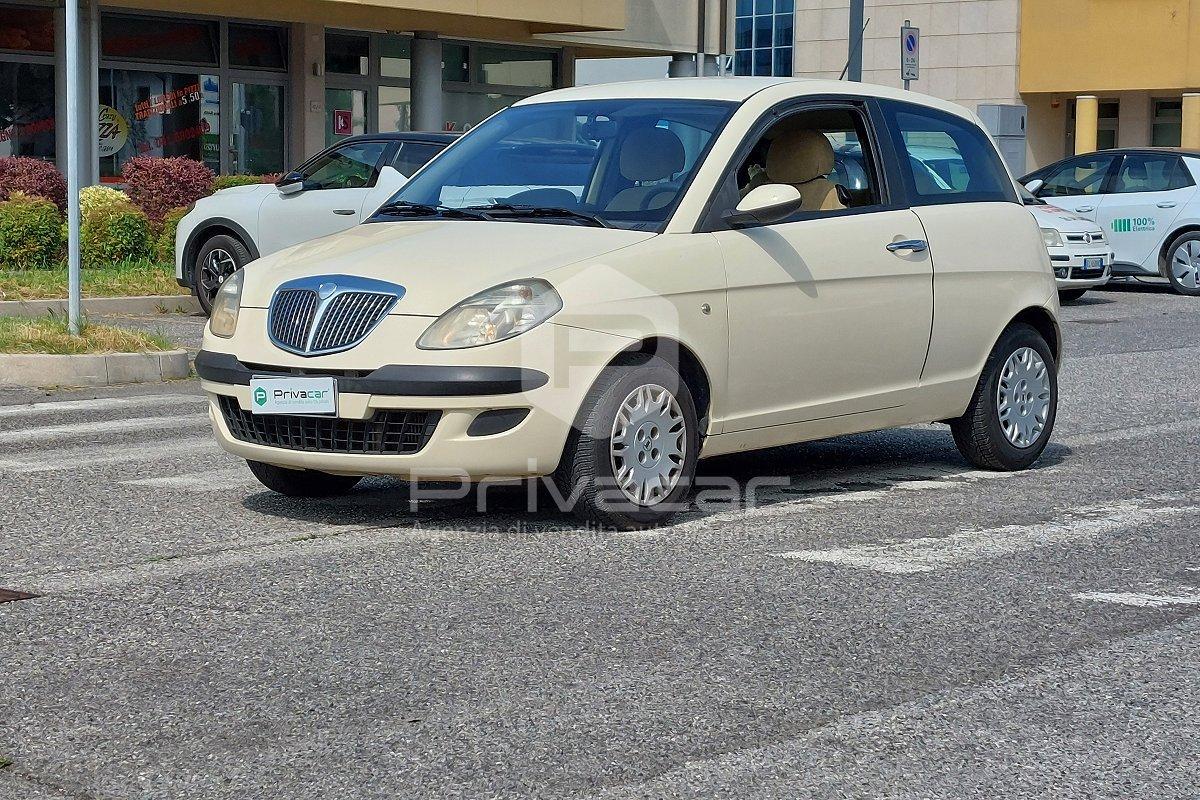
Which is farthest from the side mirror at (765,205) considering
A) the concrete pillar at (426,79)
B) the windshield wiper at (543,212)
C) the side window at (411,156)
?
the concrete pillar at (426,79)

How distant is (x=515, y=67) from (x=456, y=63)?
161 centimetres

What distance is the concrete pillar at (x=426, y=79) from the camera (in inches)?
1109

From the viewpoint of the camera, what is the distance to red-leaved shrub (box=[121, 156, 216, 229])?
19.1 metres

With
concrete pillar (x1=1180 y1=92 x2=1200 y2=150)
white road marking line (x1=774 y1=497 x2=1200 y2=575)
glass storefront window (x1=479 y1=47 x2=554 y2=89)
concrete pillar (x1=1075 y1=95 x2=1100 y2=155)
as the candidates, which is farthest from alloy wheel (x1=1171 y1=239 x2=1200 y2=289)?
concrete pillar (x1=1075 y1=95 x2=1100 y2=155)

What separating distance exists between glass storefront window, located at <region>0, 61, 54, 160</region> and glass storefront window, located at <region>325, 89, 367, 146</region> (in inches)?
209

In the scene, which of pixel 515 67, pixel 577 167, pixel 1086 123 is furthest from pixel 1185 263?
pixel 1086 123

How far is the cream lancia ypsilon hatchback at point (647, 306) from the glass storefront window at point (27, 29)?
18.1 metres

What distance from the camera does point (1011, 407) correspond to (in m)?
8.32

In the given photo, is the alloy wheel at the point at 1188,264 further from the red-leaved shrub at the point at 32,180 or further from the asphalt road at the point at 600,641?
the asphalt road at the point at 600,641

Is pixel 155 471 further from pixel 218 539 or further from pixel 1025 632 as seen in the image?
pixel 1025 632

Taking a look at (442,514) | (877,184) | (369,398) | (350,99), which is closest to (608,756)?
(369,398)

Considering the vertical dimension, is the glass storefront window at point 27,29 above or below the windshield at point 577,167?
above

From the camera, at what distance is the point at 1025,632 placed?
17.2 ft

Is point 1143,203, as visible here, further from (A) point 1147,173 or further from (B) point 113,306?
(B) point 113,306
